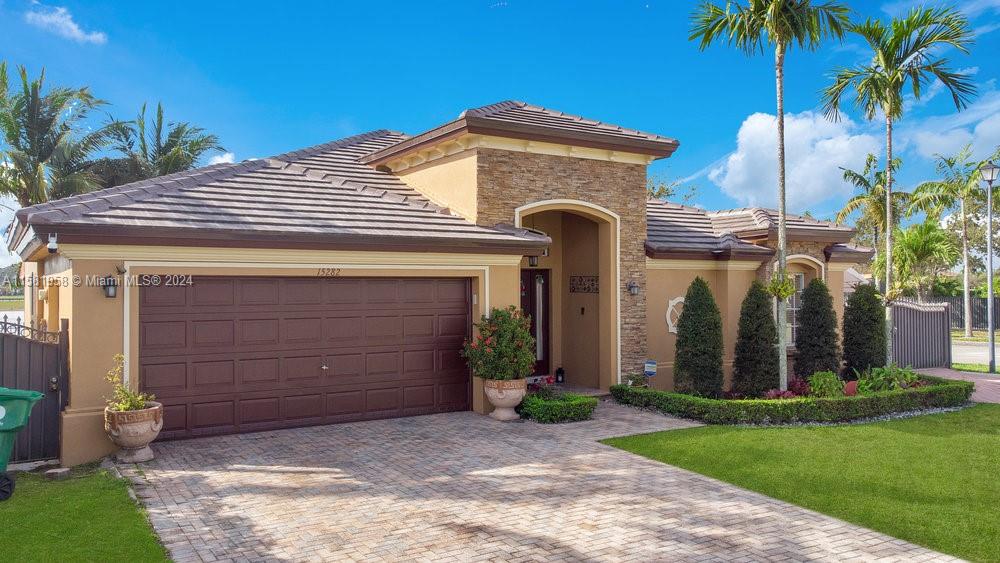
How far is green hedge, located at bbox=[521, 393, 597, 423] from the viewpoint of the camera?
479 inches

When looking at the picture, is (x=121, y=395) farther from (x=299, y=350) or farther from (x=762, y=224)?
(x=762, y=224)

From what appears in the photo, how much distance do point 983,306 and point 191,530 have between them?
42562mm

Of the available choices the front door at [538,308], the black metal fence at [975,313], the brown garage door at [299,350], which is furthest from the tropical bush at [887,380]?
the black metal fence at [975,313]

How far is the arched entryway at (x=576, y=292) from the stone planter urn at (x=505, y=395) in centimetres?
327

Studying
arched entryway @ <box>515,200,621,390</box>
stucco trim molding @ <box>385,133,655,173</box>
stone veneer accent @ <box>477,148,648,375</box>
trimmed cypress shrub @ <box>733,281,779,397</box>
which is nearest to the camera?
stucco trim molding @ <box>385,133,655,173</box>

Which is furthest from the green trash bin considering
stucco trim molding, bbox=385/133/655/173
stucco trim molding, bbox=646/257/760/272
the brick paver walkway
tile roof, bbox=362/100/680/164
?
the brick paver walkway

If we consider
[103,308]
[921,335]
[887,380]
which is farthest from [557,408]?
[921,335]

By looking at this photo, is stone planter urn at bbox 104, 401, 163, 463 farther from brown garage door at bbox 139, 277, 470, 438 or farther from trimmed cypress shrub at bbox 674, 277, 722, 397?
trimmed cypress shrub at bbox 674, 277, 722, 397

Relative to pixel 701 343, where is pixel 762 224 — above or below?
above

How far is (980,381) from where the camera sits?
59.6ft

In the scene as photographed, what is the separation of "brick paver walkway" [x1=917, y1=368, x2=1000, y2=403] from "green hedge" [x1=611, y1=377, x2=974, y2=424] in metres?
2.33

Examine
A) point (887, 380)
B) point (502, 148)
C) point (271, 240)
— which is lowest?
point (887, 380)

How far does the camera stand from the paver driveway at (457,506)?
254 inches

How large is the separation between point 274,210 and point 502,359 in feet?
14.4
